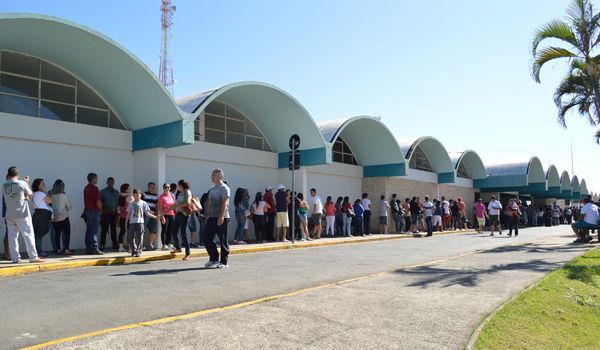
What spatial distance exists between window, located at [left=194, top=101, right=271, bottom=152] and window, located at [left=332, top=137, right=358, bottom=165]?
14.0 feet

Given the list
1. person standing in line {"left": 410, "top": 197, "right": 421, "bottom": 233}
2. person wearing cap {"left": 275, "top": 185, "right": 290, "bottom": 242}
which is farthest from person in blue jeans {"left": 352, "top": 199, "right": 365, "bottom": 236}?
person wearing cap {"left": 275, "top": 185, "right": 290, "bottom": 242}

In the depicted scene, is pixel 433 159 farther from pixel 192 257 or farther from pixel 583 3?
pixel 192 257

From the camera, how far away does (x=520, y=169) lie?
33250 millimetres

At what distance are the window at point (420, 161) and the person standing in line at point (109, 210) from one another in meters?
17.6

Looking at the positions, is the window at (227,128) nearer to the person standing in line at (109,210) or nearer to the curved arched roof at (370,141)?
the curved arched roof at (370,141)

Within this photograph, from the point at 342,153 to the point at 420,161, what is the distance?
711 centimetres

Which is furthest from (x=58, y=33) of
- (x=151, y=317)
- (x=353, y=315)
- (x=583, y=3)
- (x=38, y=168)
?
(x=583, y=3)

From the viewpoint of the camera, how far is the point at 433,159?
28281 mm

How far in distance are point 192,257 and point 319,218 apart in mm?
7149

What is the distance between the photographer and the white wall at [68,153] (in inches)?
459

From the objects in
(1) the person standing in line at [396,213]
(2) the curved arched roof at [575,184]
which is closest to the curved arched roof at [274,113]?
(1) the person standing in line at [396,213]

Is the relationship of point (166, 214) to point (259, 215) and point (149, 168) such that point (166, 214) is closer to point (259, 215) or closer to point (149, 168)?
point (149, 168)

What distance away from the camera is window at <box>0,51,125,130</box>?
468 inches

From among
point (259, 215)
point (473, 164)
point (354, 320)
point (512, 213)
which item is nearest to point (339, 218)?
point (259, 215)
